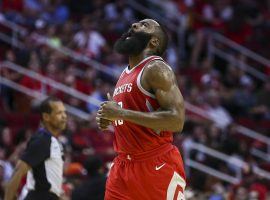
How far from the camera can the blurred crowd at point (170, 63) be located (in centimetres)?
1355

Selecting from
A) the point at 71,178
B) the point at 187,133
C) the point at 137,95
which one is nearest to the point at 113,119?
the point at 137,95

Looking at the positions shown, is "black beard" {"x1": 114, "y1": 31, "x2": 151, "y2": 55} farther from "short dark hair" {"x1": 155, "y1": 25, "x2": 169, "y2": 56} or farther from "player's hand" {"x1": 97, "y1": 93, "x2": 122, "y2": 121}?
"player's hand" {"x1": 97, "y1": 93, "x2": 122, "y2": 121}

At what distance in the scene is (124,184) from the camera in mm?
6496

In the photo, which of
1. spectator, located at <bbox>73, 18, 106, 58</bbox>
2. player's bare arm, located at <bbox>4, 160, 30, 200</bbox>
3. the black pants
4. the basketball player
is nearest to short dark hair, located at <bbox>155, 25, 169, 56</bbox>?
the basketball player

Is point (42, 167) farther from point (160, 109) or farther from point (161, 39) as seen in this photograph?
point (161, 39)

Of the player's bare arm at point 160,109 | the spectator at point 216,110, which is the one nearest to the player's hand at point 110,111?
the player's bare arm at point 160,109

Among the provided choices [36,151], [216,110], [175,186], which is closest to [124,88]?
[175,186]

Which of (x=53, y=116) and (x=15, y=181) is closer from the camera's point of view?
(x=15, y=181)

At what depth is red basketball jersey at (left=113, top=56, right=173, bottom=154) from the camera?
6445 mm

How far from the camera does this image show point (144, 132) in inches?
255

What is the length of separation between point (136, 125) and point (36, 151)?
4.35 feet

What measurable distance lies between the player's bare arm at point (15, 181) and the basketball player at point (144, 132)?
103 centimetres

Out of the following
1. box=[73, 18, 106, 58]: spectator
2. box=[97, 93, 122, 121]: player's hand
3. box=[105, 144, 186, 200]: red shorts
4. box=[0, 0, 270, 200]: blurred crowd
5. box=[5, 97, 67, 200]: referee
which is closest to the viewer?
box=[97, 93, 122, 121]: player's hand

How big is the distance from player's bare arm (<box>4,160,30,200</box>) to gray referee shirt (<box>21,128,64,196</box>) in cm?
9
